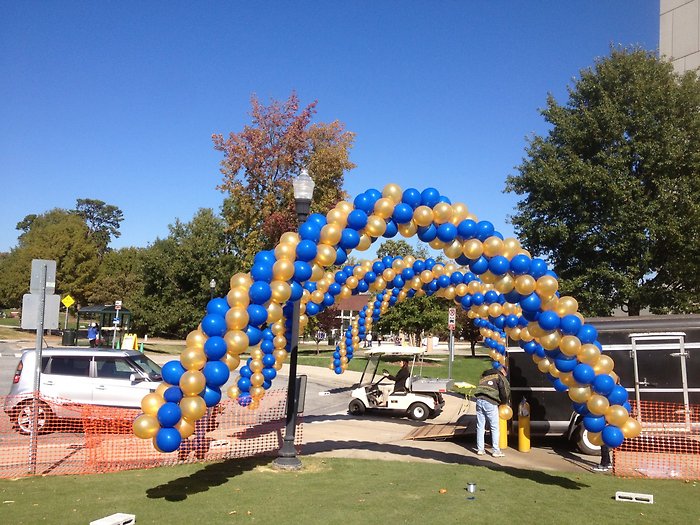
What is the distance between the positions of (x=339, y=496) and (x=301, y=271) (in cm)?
308

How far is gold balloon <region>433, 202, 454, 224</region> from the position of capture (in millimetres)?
8273

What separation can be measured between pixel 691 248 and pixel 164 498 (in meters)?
17.5

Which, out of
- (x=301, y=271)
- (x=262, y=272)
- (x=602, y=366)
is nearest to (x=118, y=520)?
(x=262, y=272)

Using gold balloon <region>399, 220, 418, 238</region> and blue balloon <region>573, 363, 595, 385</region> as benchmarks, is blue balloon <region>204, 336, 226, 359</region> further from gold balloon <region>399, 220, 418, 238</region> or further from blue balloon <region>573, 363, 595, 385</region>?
blue balloon <region>573, 363, 595, 385</region>

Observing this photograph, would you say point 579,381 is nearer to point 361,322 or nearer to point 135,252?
point 361,322

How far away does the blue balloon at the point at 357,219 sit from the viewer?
822cm

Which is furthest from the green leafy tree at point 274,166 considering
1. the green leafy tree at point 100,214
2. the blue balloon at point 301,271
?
the green leafy tree at point 100,214

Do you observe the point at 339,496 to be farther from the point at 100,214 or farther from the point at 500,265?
the point at 100,214

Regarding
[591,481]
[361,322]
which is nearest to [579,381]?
[591,481]

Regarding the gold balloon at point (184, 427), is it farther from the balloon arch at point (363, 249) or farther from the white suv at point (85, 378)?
the white suv at point (85, 378)

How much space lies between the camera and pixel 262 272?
7.49 metres

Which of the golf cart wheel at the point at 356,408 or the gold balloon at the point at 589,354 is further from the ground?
the gold balloon at the point at 589,354

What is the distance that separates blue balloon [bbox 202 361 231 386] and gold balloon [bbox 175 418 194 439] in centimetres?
52

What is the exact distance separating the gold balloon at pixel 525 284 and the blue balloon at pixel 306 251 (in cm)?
286
